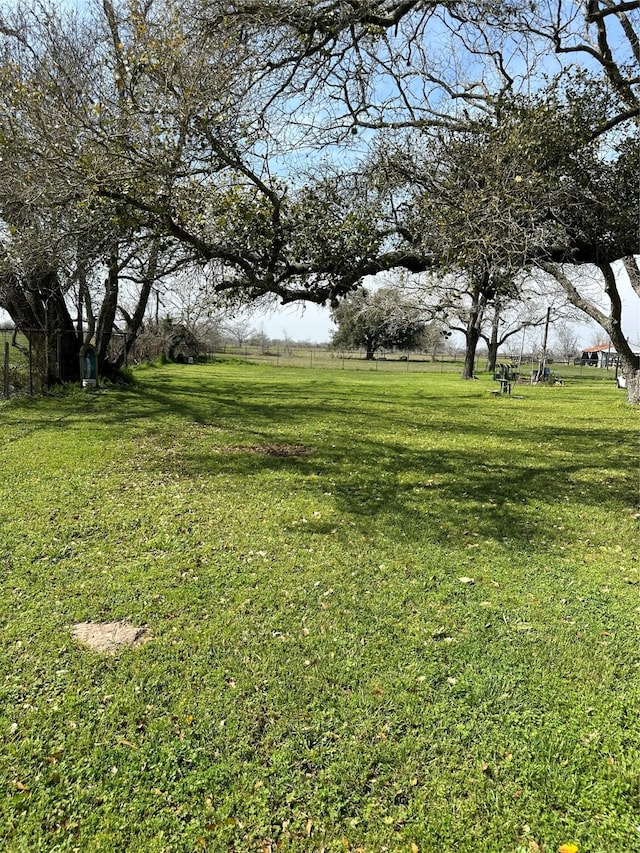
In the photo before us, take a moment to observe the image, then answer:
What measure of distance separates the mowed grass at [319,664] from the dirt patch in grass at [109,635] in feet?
0.26

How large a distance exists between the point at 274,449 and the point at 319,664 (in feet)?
20.1

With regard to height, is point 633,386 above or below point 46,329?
below

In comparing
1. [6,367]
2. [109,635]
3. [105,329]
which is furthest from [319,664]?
[105,329]

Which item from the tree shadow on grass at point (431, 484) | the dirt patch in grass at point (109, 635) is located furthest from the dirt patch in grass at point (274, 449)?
the dirt patch in grass at point (109, 635)

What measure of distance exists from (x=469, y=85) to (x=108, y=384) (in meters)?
13.4

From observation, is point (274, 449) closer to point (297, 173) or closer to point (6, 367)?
point (297, 173)

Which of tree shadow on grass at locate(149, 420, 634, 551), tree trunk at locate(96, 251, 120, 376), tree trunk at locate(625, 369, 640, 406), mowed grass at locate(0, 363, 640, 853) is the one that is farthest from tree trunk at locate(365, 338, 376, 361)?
mowed grass at locate(0, 363, 640, 853)

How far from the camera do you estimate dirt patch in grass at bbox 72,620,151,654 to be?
3.38 meters

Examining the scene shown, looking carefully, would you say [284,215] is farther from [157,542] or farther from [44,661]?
[44,661]

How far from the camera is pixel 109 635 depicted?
3502 millimetres

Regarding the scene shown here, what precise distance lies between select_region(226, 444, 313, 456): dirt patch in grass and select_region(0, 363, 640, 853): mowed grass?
1476mm

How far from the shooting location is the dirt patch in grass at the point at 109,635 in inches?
133

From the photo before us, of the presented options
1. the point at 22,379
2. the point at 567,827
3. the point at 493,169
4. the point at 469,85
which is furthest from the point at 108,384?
the point at 567,827

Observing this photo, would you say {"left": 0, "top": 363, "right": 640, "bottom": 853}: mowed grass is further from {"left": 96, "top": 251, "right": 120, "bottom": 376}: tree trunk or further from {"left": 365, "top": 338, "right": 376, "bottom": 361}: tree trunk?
{"left": 365, "top": 338, "right": 376, "bottom": 361}: tree trunk
